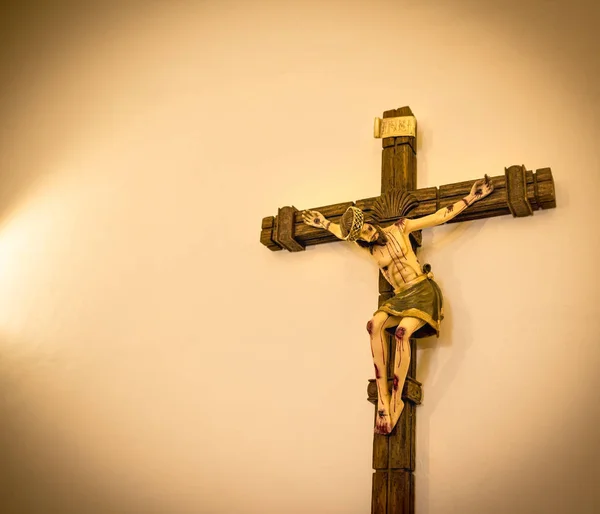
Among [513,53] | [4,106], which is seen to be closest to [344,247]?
[513,53]

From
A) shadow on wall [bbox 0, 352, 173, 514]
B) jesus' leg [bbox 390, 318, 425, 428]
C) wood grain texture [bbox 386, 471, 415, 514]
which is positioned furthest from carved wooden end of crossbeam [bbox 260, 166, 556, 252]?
shadow on wall [bbox 0, 352, 173, 514]

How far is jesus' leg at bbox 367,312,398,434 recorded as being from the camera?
281 cm

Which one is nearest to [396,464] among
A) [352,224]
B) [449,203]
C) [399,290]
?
[399,290]

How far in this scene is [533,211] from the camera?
10.0ft

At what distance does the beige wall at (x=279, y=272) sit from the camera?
288 centimetres

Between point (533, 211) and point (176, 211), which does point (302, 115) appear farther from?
point (533, 211)

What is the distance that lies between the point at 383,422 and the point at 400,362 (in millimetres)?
236

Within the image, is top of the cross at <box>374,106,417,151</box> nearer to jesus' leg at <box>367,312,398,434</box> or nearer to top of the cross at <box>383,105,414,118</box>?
top of the cross at <box>383,105,414,118</box>

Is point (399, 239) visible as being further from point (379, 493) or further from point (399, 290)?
point (379, 493)

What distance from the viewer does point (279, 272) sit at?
139 inches

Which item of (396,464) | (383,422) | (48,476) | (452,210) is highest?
(452,210)

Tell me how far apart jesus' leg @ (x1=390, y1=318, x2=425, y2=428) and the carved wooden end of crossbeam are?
0.56 m

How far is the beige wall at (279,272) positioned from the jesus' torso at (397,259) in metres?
0.20

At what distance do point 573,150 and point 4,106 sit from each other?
12.6 feet
